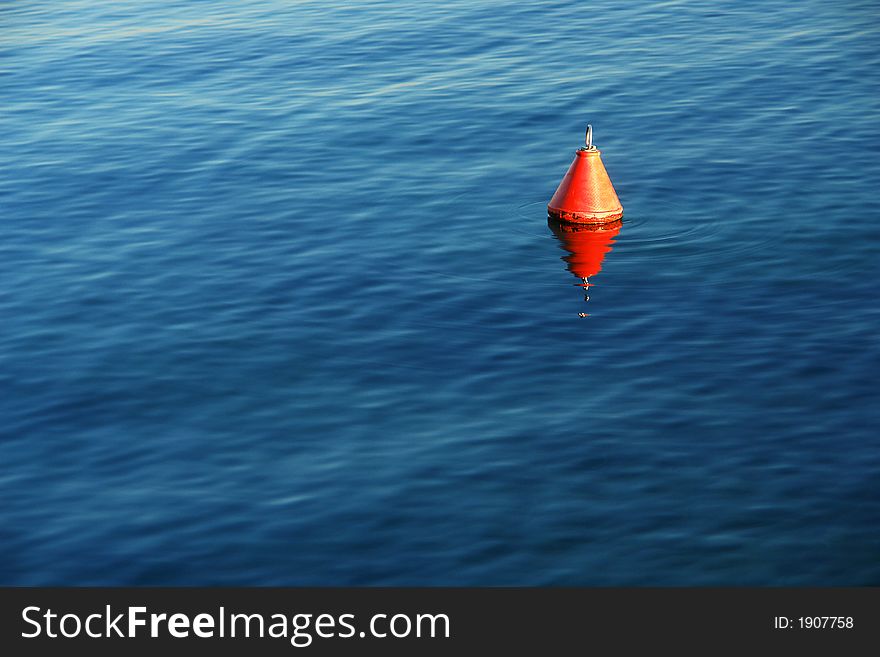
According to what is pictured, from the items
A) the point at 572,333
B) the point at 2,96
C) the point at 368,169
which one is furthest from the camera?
the point at 2,96

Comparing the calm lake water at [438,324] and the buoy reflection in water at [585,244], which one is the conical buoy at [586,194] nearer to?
the buoy reflection in water at [585,244]

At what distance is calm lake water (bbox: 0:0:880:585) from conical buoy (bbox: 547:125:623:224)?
0.44 meters

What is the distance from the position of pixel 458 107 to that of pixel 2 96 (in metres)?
9.42

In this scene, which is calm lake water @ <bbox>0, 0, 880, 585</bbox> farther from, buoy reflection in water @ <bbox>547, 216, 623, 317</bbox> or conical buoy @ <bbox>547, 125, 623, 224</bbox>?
conical buoy @ <bbox>547, 125, 623, 224</bbox>

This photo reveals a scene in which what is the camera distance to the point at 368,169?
936 inches

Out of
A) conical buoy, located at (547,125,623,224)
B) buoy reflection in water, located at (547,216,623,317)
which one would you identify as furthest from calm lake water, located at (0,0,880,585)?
conical buoy, located at (547,125,623,224)

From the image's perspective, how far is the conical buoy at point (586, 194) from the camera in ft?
65.8

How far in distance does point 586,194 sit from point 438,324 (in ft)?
13.1

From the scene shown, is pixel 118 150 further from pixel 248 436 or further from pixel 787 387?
pixel 787 387

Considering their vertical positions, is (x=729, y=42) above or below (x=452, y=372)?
above

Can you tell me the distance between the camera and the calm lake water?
494 inches

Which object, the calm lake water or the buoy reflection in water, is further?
the buoy reflection in water

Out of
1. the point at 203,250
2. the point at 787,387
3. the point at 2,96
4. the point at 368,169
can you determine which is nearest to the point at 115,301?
the point at 203,250

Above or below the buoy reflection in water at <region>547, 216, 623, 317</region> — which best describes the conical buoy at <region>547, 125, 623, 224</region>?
above
